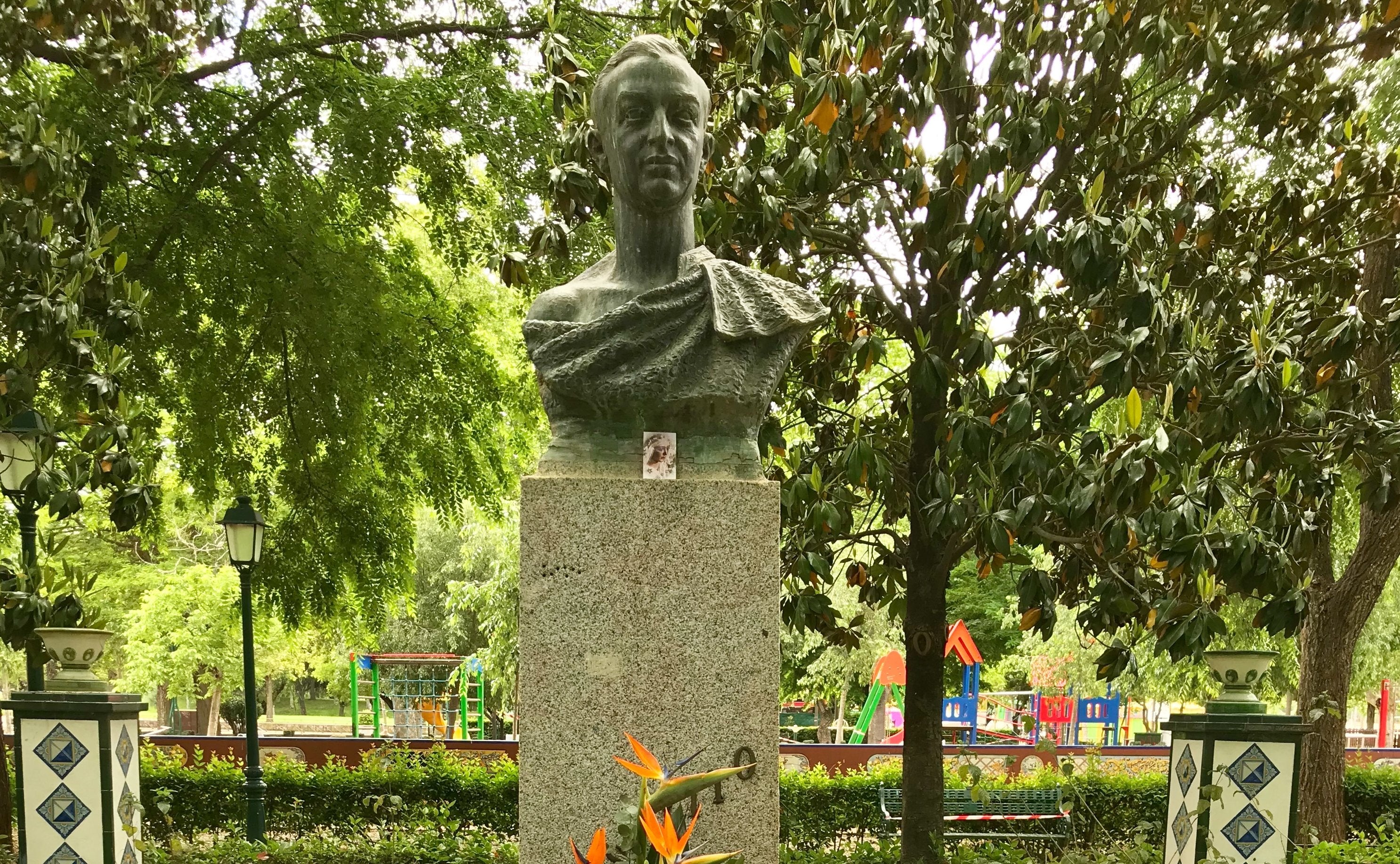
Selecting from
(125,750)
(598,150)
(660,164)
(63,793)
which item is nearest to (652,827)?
(660,164)

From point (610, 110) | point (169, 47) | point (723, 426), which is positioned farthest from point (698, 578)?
point (169, 47)

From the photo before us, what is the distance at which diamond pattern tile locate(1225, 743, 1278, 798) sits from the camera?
5.06 meters

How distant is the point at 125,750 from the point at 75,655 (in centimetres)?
50

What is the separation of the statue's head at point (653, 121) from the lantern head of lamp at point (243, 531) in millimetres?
6422

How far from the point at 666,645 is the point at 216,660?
24.0 metres

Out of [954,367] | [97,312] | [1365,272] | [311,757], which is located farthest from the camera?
[311,757]

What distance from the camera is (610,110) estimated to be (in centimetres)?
365

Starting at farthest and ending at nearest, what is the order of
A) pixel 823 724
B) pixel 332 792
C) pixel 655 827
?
pixel 823 724 < pixel 332 792 < pixel 655 827

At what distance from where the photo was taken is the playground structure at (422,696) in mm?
19625

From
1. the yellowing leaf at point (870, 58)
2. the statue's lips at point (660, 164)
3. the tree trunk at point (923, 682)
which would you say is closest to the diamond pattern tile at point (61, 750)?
the statue's lips at point (660, 164)

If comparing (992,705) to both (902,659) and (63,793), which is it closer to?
(902,659)

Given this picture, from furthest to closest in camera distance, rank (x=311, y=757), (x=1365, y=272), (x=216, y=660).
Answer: (x=216, y=660)
(x=311, y=757)
(x=1365, y=272)

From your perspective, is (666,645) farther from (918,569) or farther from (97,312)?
(97,312)

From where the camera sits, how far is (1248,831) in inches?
200
